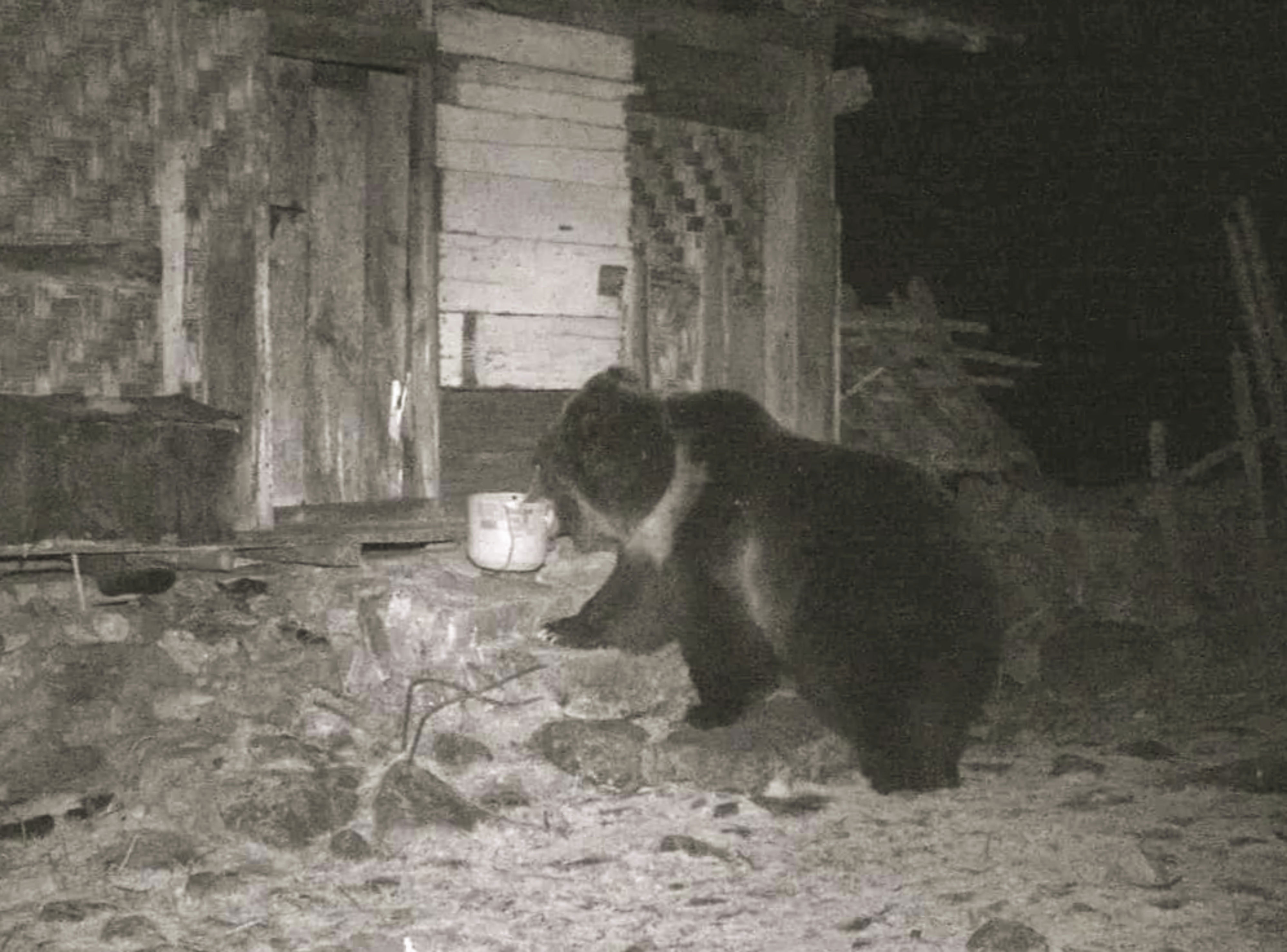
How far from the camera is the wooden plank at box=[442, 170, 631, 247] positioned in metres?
5.98

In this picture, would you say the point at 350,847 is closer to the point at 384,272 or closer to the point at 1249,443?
the point at 384,272

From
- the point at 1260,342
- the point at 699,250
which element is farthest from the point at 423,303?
the point at 1260,342

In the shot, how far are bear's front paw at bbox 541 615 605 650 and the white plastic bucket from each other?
0.30 meters

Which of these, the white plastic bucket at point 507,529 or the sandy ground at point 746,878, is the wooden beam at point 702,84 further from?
the sandy ground at point 746,878

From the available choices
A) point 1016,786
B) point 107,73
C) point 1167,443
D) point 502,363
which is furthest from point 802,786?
point 1167,443

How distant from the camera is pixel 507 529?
17.8 ft

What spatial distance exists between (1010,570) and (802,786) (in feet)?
11.1

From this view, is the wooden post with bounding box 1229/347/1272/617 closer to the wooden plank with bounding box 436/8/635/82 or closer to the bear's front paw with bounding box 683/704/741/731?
the bear's front paw with bounding box 683/704/741/731

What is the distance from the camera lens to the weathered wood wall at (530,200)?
19.6 ft

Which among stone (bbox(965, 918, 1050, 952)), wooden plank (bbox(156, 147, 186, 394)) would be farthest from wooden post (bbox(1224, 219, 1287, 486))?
wooden plank (bbox(156, 147, 186, 394))

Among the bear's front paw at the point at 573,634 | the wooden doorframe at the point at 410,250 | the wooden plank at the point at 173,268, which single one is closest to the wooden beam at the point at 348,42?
the wooden doorframe at the point at 410,250

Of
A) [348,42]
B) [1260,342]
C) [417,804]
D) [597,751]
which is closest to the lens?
[417,804]

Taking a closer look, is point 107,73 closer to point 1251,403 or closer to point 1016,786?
point 1016,786

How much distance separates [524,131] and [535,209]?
1.28 feet
